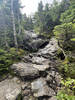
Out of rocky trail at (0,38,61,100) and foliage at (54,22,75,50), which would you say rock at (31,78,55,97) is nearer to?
rocky trail at (0,38,61,100)

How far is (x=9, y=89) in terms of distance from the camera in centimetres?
413

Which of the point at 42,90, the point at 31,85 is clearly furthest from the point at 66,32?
the point at 31,85

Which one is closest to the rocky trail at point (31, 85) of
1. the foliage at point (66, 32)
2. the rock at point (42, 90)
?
the rock at point (42, 90)

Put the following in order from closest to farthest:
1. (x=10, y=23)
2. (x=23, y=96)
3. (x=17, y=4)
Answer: (x=23, y=96)
(x=10, y=23)
(x=17, y=4)

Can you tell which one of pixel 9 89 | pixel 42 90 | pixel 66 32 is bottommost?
pixel 9 89

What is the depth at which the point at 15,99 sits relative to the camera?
134 inches

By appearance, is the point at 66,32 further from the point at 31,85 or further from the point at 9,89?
the point at 9,89

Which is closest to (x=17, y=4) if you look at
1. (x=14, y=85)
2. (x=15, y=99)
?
(x=14, y=85)

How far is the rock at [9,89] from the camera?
11.7 ft

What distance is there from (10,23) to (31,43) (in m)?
5.99

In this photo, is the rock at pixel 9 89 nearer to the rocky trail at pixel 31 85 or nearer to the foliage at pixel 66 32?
the rocky trail at pixel 31 85

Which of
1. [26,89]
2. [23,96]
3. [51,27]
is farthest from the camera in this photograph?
[51,27]

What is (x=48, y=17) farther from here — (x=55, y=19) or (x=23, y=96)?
(x=23, y=96)

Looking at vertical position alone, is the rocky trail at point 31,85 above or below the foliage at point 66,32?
below
